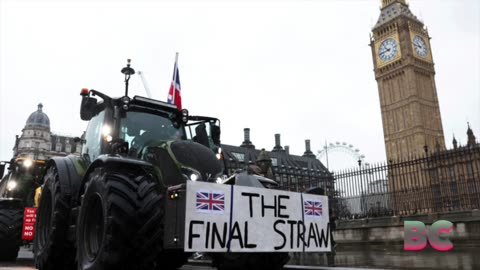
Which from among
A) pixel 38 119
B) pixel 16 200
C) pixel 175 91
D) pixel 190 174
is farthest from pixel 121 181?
pixel 38 119

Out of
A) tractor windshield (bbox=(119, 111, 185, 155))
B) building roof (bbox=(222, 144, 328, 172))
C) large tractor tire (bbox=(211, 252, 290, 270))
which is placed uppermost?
building roof (bbox=(222, 144, 328, 172))

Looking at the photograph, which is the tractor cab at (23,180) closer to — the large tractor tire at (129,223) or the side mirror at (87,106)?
the side mirror at (87,106)

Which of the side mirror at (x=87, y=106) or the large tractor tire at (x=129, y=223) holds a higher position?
the side mirror at (x=87, y=106)

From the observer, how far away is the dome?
8981 centimetres

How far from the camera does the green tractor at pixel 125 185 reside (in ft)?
12.4

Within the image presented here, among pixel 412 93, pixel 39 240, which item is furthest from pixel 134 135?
pixel 412 93

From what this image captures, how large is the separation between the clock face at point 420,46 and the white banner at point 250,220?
77296 millimetres

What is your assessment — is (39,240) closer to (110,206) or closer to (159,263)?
(159,263)

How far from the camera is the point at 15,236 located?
794 centimetres

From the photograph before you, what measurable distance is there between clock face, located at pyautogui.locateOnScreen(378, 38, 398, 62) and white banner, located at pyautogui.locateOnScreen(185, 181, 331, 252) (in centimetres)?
7616

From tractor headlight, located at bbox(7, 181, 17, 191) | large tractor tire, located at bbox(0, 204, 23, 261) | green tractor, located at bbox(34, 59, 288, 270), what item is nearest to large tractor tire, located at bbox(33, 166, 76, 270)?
green tractor, located at bbox(34, 59, 288, 270)

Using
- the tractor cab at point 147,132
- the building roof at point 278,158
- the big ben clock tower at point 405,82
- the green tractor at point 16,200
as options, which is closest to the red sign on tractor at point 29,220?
the green tractor at point 16,200

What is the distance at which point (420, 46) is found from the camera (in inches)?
2899

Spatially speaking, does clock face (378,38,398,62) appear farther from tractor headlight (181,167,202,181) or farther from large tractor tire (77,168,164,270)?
large tractor tire (77,168,164,270)
